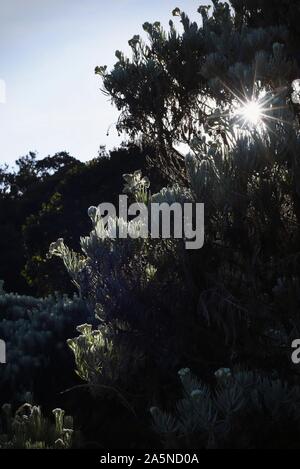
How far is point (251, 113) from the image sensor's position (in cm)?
498

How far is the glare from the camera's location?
15.9 feet

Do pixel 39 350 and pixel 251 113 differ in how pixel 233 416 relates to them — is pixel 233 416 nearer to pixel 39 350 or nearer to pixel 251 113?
pixel 251 113

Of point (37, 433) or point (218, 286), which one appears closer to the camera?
point (37, 433)

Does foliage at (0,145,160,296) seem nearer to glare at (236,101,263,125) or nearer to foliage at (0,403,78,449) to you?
glare at (236,101,263,125)

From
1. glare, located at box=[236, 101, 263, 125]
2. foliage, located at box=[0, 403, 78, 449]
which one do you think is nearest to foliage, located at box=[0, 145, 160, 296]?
glare, located at box=[236, 101, 263, 125]

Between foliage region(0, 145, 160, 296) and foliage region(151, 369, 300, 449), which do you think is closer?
foliage region(151, 369, 300, 449)

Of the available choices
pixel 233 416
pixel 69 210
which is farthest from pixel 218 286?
pixel 69 210

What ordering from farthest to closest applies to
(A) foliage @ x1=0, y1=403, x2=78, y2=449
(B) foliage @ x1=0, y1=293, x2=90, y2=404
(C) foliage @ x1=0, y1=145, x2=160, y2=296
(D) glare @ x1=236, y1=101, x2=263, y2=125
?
(C) foliage @ x1=0, y1=145, x2=160, y2=296 < (B) foliage @ x1=0, y1=293, x2=90, y2=404 < (D) glare @ x1=236, y1=101, x2=263, y2=125 < (A) foliage @ x1=0, y1=403, x2=78, y2=449

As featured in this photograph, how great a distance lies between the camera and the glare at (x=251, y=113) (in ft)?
15.9

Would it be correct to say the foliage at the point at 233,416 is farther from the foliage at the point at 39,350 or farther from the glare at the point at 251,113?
the foliage at the point at 39,350

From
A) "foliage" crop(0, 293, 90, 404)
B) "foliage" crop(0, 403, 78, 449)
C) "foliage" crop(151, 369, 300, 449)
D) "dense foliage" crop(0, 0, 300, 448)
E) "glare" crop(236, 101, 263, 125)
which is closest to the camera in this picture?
"foliage" crop(151, 369, 300, 449)

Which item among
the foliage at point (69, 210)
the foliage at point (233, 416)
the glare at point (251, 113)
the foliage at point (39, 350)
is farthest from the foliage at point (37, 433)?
the foliage at point (69, 210)

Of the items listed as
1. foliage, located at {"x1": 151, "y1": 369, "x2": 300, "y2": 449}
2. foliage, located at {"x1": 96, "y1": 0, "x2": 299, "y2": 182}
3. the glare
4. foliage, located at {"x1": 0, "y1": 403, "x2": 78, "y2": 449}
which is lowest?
foliage, located at {"x1": 0, "y1": 403, "x2": 78, "y2": 449}
